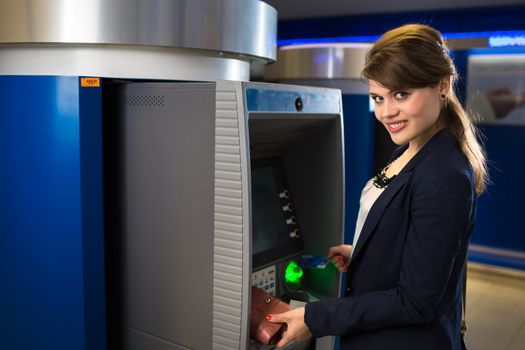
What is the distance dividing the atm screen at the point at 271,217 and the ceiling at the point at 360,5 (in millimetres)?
4461

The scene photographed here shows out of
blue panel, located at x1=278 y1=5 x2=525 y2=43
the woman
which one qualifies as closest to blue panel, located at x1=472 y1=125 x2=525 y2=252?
blue panel, located at x1=278 y1=5 x2=525 y2=43

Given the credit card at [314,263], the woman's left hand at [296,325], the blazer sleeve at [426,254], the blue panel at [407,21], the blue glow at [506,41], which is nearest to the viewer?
the blazer sleeve at [426,254]

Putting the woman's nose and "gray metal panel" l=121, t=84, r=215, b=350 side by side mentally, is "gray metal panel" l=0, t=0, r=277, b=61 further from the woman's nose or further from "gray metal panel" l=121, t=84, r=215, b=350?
the woman's nose

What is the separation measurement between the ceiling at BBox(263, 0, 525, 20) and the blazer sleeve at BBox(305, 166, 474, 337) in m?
5.21

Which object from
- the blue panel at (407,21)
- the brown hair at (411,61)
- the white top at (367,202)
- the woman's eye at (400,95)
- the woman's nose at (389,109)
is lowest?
the white top at (367,202)

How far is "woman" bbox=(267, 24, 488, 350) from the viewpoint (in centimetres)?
126

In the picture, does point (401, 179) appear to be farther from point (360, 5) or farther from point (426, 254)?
point (360, 5)

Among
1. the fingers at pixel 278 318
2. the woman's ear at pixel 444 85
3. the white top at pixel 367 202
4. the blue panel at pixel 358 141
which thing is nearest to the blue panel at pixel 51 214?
the fingers at pixel 278 318

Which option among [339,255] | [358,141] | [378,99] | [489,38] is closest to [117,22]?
[378,99]

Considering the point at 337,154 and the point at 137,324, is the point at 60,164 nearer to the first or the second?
the point at 137,324

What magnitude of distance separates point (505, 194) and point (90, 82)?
5322 millimetres

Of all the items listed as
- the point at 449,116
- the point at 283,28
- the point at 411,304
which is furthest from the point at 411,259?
the point at 283,28

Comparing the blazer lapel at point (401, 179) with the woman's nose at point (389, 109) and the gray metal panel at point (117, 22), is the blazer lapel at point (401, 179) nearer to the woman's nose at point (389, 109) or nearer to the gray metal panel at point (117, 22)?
the woman's nose at point (389, 109)

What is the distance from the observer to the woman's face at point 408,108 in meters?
1.32
